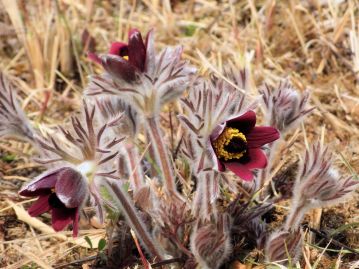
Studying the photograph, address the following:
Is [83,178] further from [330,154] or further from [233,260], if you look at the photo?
[330,154]

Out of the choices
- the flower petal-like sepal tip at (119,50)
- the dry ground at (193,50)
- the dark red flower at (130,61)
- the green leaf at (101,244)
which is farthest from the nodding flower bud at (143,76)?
the dry ground at (193,50)

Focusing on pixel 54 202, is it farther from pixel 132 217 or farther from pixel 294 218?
pixel 294 218

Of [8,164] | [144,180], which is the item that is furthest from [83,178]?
[8,164]

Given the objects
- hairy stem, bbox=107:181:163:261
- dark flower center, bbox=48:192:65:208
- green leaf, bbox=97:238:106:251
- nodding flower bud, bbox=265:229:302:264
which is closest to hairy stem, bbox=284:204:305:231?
nodding flower bud, bbox=265:229:302:264

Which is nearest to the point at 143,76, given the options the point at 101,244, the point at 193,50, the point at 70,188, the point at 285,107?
the point at 70,188

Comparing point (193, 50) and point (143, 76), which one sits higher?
point (143, 76)
